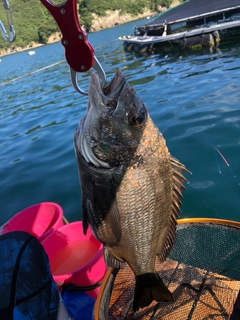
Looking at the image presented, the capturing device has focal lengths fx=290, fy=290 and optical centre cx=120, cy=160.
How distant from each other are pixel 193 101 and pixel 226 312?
6864mm

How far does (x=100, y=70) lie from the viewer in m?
1.96

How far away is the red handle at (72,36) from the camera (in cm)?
164

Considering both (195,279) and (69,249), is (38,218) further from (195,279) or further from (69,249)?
(195,279)

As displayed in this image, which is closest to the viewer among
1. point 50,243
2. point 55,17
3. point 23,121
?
point 55,17

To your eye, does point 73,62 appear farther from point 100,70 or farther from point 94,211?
point 94,211

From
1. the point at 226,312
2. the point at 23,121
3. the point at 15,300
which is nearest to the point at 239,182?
the point at 226,312

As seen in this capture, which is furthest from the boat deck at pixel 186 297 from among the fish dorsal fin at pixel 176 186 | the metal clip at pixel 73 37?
the metal clip at pixel 73 37

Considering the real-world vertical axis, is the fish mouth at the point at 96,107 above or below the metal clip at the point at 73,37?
below

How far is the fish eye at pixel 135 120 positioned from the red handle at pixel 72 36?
439 millimetres

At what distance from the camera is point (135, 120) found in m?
1.71

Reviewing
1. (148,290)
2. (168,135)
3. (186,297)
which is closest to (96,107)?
(148,290)

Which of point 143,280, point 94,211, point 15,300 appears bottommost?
point 143,280

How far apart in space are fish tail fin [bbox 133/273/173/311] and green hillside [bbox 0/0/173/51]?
270 feet

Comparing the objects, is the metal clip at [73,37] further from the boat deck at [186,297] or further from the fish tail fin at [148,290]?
the boat deck at [186,297]
